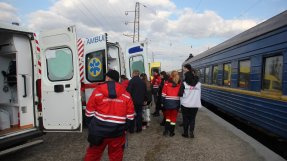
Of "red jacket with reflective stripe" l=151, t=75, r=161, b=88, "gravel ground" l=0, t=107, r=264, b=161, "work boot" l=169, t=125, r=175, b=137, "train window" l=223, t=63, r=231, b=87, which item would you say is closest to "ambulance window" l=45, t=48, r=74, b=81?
"gravel ground" l=0, t=107, r=264, b=161

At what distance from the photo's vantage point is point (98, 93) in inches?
133

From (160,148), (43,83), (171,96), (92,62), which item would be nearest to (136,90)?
(171,96)

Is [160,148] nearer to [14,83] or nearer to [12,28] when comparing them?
[14,83]

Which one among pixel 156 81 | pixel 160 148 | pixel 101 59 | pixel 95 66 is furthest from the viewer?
pixel 156 81

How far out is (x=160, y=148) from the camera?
17.6ft

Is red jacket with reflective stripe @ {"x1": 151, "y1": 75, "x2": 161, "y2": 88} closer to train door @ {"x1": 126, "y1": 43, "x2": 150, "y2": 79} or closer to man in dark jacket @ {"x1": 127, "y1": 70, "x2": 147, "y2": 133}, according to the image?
train door @ {"x1": 126, "y1": 43, "x2": 150, "y2": 79}

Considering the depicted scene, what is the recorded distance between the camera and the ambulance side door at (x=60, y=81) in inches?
192

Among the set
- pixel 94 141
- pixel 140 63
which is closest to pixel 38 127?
pixel 94 141

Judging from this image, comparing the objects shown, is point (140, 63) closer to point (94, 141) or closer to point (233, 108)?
point (233, 108)

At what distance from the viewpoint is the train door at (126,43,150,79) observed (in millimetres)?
7395

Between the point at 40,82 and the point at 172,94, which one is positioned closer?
the point at 40,82

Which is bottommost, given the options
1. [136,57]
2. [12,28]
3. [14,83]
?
[14,83]

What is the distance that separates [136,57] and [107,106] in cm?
445

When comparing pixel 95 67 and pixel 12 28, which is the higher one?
pixel 12 28
